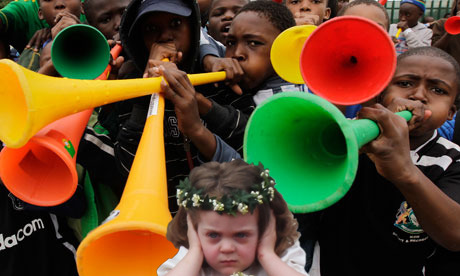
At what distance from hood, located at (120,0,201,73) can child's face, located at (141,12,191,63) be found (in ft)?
0.11

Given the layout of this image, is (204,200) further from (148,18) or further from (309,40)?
(148,18)

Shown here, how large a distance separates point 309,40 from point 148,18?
0.98 m

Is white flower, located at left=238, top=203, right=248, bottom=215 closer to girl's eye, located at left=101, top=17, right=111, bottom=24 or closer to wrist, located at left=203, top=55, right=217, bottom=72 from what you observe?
wrist, located at left=203, top=55, right=217, bottom=72

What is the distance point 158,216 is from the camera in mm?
1349

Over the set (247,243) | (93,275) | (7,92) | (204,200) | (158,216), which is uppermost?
(7,92)

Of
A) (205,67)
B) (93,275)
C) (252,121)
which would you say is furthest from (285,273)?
(205,67)

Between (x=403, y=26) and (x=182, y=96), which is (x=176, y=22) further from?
(x=403, y=26)

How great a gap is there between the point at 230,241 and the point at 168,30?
141 cm

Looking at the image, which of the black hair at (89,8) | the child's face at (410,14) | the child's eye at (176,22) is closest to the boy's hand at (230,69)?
the child's eye at (176,22)

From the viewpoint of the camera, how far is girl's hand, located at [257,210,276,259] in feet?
3.45

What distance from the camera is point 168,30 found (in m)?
2.16

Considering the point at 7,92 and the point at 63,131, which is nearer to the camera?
the point at 7,92

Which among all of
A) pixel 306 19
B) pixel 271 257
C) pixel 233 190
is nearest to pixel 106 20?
pixel 306 19

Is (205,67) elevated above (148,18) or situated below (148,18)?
below
